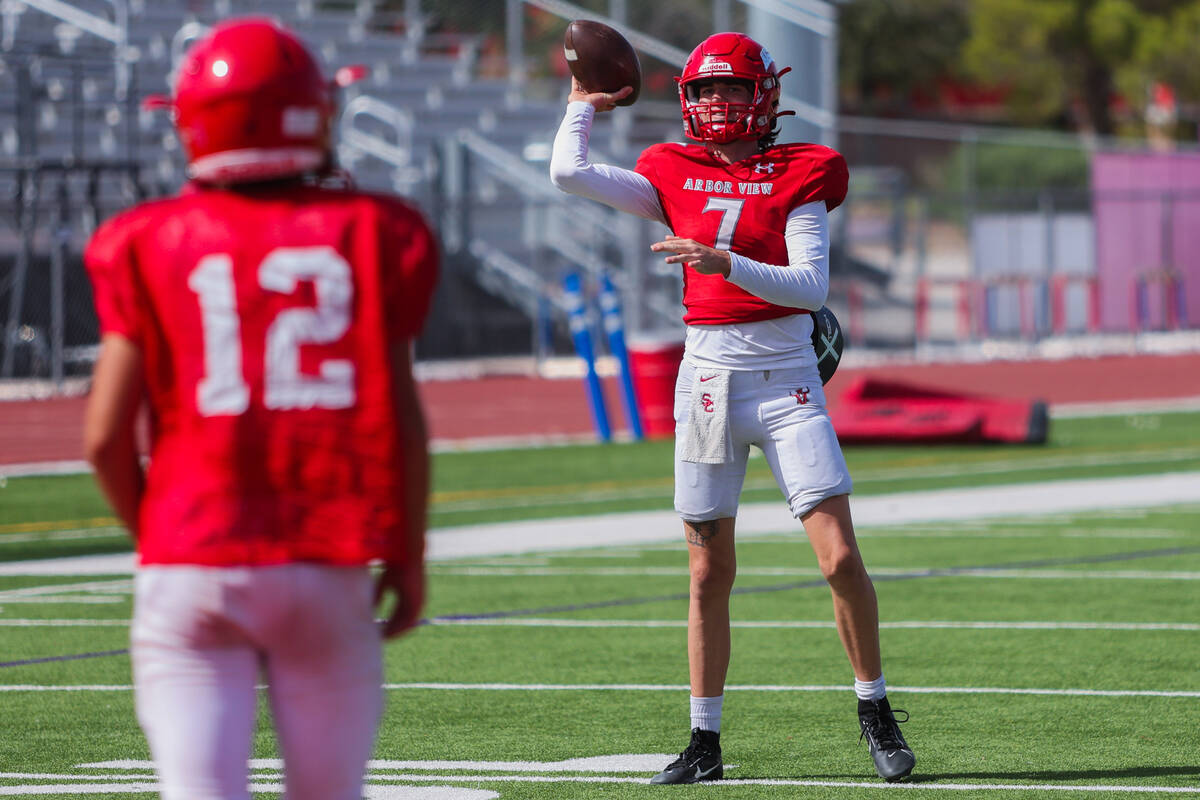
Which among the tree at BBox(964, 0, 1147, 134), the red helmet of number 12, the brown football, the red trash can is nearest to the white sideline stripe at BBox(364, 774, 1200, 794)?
the brown football

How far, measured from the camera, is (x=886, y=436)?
1664 centimetres

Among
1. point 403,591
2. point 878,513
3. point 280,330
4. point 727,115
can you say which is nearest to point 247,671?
point 403,591

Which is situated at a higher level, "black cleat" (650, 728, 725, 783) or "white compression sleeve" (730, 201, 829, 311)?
"white compression sleeve" (730, 201, 829, 311)

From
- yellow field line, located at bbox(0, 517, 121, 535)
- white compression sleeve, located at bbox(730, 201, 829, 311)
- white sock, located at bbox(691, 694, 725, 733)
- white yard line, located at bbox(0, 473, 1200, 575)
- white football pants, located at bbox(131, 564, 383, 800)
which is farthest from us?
yellow field line, located at bbox(0, 517, 121, 535)

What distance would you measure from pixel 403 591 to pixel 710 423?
2.31 metres

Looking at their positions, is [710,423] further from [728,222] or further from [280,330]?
[280,330]

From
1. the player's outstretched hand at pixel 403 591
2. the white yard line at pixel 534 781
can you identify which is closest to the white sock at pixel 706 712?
the white yard line at pixel 534 781

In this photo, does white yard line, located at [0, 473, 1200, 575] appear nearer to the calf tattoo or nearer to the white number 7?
the calf tattoo

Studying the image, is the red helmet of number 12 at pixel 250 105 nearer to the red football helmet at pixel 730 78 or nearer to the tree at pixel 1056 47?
the red football helmet at pixel 730 78

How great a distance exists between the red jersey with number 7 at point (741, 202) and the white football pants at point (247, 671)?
2492mm

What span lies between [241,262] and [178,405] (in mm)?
258

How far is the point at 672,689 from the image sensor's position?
6.83 m

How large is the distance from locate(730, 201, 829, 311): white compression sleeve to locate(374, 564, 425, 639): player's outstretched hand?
206 centimetres

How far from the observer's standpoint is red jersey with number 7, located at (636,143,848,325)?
536cm
